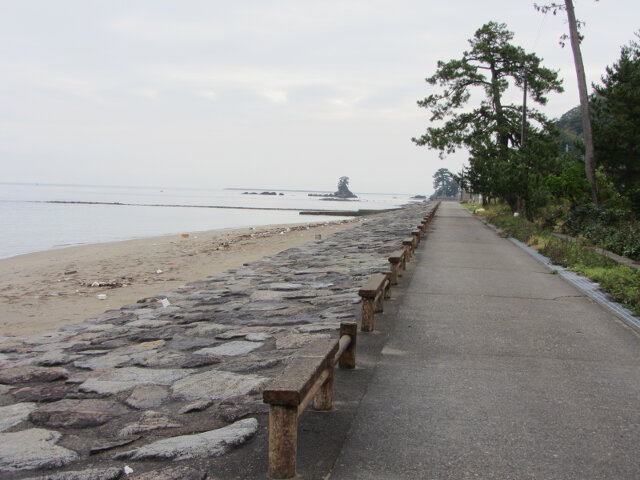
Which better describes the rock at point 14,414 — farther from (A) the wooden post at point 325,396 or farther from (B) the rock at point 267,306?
(B) the rock at point 267,306

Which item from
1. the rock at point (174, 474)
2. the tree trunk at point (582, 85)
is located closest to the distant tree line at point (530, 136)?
the tree trunk at point (582, 85)

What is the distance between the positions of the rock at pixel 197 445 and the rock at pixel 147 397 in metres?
0.74

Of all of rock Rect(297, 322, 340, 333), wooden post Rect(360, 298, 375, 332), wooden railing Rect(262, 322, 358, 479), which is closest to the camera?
wooden railing Rect(262, 322, 358, 479)

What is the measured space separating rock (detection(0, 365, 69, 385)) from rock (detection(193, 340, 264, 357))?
123cm

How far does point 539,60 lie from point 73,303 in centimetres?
3076

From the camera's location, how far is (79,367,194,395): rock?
4.38m

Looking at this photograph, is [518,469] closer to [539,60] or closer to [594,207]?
[594,207]

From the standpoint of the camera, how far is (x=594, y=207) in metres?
19.0

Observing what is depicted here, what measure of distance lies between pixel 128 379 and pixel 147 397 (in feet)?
1.84

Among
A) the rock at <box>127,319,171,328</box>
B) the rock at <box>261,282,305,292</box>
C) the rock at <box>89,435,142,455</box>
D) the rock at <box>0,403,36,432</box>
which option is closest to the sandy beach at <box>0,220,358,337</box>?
the rock at <box>127,319,171,328</box>

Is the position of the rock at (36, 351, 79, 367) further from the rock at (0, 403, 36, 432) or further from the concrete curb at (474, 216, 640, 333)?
the concrete curb at (474, 216, 640, 333)

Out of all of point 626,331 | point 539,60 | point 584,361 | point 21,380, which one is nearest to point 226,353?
point 21,380

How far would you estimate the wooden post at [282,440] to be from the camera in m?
2.77

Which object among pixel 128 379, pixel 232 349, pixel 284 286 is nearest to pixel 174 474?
pixel 128 379
